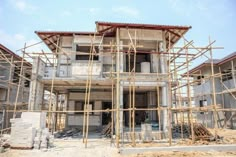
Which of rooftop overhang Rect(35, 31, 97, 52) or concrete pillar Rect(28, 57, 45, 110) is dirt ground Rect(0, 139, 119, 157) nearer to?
concrete pillar Rect(28, 57, 45, 110)

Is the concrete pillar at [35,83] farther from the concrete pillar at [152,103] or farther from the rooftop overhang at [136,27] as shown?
the concrete pillar at [152,103]

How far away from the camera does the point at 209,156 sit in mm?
8859

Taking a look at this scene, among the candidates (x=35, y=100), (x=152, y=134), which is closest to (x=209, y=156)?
(x=152, y=134)

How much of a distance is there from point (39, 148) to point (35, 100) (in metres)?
4.08

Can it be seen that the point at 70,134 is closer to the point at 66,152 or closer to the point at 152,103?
the point at 66,152

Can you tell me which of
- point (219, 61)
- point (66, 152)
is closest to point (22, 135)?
point (66, 152)

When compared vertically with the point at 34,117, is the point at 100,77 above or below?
above

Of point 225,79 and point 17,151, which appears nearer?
point 17,151

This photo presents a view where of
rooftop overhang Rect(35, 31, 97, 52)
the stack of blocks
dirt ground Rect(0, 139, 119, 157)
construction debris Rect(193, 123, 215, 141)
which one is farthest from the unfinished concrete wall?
construction debris Rect(193, 123, 215, 141)

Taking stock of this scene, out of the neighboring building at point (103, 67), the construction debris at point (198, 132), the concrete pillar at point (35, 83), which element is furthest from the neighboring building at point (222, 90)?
the concrete pillar at point (35, 83)

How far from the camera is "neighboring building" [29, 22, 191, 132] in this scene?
13391 mm

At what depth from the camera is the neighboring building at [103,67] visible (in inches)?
527

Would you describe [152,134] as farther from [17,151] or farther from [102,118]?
[17,151]

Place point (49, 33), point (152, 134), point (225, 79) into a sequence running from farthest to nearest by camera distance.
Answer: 1. point (225, 79)
2. point (49, 33)
3. point (152, 134)
